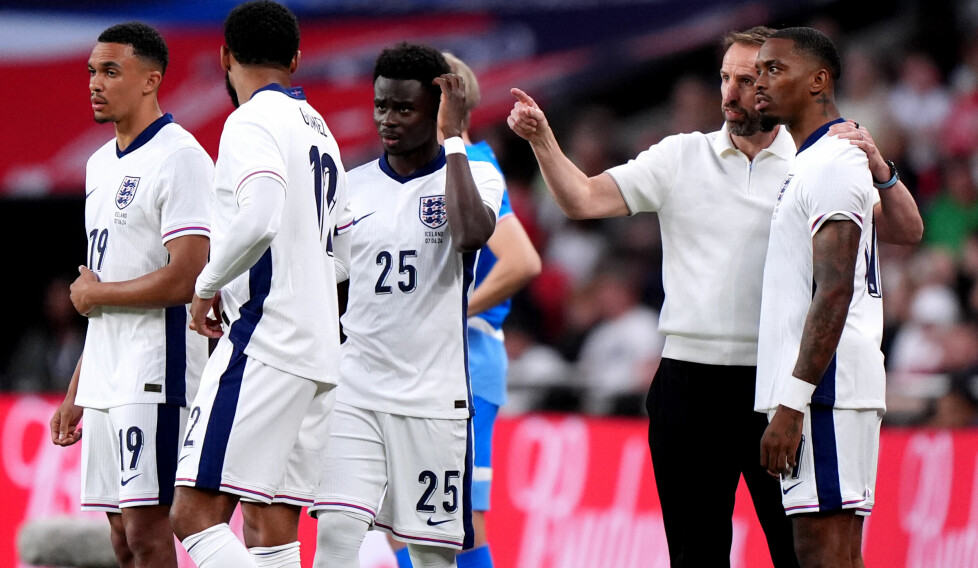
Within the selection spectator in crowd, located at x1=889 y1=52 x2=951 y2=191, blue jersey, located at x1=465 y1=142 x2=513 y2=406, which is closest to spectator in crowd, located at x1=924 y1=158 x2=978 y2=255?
spectator in crowd, located at x1=889 y1=52 x2=951 y2=191

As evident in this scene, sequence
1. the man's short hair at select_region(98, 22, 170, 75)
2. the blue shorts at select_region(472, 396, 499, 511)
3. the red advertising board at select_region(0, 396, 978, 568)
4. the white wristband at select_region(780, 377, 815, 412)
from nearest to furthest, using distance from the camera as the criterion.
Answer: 1. the white wristband at select_region(780, 377, 815, 412)
2. the man's short hair at select_region(98, 22, 170, 75)
3. the blue shorts at select_region(472, 396, 499, 511)
4. the red advertising board at select_region(0, 396, 978, 568)

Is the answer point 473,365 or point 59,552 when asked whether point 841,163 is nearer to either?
point 473,365

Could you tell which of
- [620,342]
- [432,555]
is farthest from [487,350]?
[620,342]

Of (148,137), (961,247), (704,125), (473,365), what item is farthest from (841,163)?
(704,125)

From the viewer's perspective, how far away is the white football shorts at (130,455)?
5.20 meters

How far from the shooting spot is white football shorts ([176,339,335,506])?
15.2 ft

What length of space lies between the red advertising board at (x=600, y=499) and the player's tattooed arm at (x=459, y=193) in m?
3.06

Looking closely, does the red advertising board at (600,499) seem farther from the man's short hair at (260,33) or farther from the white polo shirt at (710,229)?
the man's short hair at (260,33)

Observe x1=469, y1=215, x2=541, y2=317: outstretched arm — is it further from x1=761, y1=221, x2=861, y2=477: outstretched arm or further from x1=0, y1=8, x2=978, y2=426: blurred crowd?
x1=0, y1=8, x2=978, y2=426: blurred crowd

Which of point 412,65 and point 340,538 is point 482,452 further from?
point 412,65

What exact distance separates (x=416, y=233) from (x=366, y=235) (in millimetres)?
207

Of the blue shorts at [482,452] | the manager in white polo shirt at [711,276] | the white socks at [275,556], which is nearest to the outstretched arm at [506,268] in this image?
the blue shorts at [482,452]

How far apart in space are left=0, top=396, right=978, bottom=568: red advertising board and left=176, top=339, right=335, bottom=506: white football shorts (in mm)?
3028

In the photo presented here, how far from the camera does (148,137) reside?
5477 millimetres
